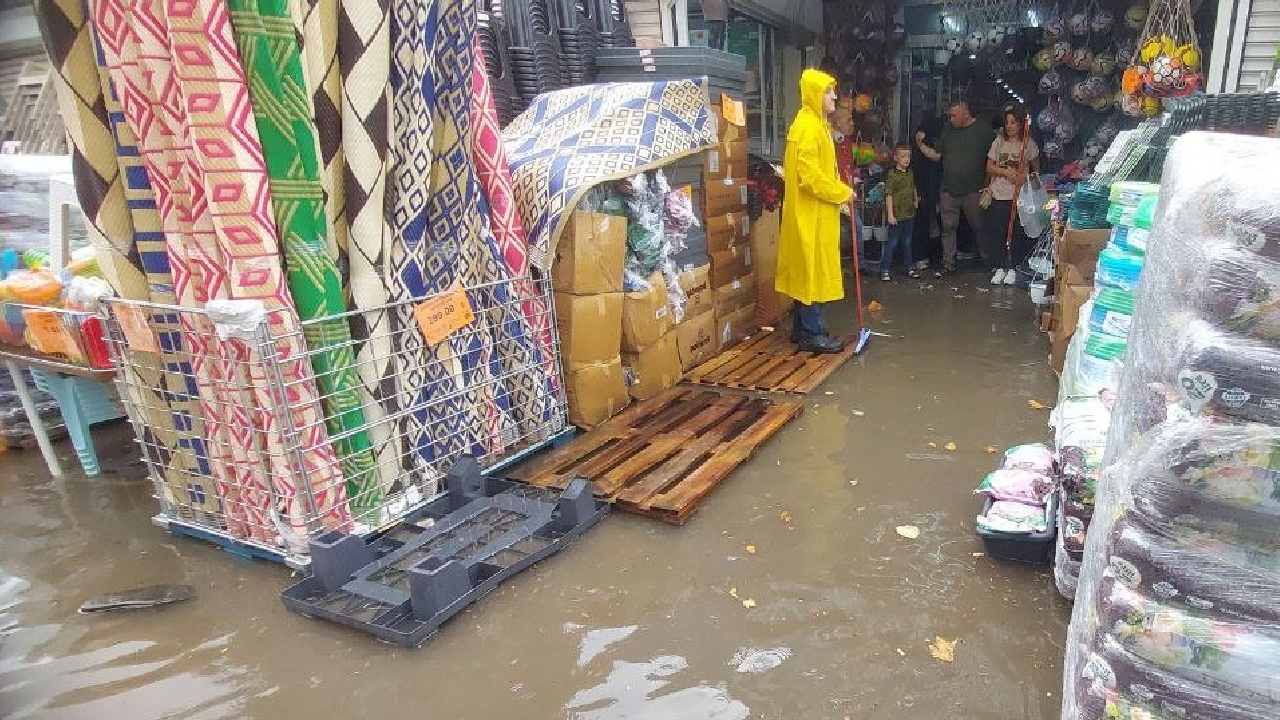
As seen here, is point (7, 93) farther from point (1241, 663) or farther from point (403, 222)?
point (1241, 663)

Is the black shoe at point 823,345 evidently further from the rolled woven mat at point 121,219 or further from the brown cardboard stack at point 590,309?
the rolled woven mat at point 121,219

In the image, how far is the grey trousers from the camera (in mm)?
7516

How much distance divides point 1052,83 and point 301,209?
7.17 meters

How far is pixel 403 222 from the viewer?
319 cm

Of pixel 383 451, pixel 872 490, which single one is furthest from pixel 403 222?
pixel 872 490

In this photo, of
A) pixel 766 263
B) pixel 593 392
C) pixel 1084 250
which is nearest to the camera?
pixel 593 392

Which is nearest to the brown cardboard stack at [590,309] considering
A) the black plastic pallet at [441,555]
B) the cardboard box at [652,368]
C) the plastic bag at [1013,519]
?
the cardboard box at [652,368]

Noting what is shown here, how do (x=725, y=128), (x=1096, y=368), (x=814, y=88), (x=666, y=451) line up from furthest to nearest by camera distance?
(x=725, y=128), (x=814, y=88), (x=666, y=451), (x=1096, y=368)

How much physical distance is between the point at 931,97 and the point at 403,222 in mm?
7711

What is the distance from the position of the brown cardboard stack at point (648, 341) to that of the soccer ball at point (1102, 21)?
5500 millimetres

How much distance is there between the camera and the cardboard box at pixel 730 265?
206 inches

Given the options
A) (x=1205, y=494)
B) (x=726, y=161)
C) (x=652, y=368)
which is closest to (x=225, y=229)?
(x=652, y=368)

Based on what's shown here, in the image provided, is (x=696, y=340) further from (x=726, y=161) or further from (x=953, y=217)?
(x=953, y=217)

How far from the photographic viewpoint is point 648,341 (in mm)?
4336
